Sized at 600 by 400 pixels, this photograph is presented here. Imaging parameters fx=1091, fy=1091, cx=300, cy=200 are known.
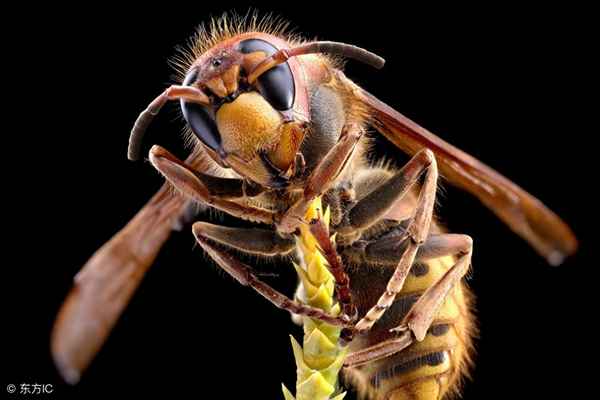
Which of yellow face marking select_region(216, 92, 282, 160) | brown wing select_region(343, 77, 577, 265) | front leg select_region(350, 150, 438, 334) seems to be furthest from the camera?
brown wing select_region(343, 77, 577, 265)

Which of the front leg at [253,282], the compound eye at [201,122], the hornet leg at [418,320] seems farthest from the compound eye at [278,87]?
the hornet leg at [418,320]

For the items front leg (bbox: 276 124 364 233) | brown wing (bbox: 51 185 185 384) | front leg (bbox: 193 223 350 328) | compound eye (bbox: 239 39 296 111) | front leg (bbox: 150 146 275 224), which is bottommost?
brown wing (bbox: 51 185 185 384)

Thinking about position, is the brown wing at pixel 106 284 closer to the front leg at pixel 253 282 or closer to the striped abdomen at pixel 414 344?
the front leg at pixel 253 282

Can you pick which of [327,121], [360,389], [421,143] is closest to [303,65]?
[327,121]

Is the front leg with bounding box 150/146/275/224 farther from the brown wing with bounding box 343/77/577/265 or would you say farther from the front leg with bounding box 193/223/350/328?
the brown wing with bounding box 343/77/577/265

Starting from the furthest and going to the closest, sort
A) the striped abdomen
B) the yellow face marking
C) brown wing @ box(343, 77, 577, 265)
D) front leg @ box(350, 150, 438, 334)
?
the striped abdomen
brown wing @ box(343, 77, 577, 265)
front leg @ box(350, 150, 438, 334)
the yellow face marking

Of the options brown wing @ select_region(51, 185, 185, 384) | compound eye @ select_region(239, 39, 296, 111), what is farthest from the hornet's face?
brown wing @ select_region(51, 185, 185, 384)
